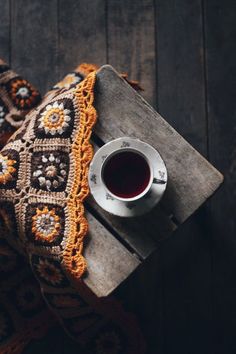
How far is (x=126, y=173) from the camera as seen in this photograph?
0.89 m

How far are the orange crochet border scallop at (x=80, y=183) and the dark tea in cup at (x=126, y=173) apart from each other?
0.21ft

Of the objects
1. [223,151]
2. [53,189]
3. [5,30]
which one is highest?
[5,30]

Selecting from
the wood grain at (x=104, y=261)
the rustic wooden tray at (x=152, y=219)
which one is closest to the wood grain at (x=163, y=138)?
the rustic wooden tray at (x=152, y=219)

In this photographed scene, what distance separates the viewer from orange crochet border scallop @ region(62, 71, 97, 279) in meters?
0.94

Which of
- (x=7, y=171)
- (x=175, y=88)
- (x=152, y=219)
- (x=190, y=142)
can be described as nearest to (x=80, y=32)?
(x=175, y=88)

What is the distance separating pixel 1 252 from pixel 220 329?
58 centimetres

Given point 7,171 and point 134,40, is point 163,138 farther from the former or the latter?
point 134,40

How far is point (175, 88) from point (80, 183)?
1.82 ft

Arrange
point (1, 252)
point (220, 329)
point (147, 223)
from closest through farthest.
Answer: point (147, 223), point (1, 252), point (220, 329)

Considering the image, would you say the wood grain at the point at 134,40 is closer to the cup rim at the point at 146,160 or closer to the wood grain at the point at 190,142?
the wood grain at the point at 190,142

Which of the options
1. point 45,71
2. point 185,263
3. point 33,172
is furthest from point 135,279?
point 45,71

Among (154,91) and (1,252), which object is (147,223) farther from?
A: (154,91)

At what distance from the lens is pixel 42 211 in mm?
972

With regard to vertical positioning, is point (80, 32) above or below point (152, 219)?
above
